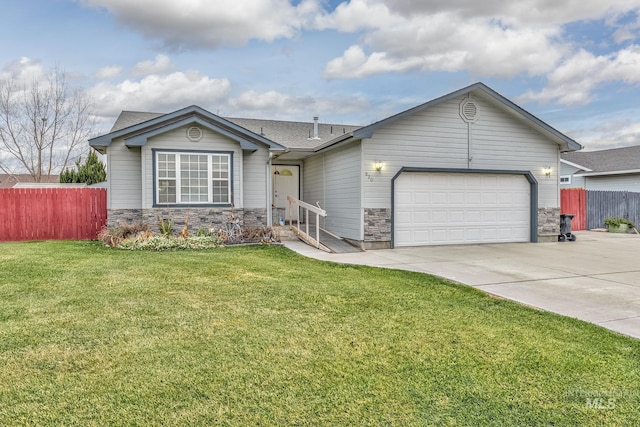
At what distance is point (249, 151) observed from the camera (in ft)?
44.0

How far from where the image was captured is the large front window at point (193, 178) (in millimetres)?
12234

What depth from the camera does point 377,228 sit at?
39.3ft

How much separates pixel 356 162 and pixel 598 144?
32587 mm

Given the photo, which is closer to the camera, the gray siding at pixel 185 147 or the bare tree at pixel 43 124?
the gray siding at pixel 185 147

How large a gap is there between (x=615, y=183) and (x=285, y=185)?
18454mm

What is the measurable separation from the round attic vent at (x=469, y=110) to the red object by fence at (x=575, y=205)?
852cm

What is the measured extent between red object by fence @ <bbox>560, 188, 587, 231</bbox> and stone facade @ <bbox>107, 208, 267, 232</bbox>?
14230 mm

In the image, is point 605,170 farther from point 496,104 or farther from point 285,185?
point 285,185

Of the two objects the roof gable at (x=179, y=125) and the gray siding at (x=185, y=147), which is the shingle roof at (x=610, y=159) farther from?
the gray siding at (x=185, y=147)

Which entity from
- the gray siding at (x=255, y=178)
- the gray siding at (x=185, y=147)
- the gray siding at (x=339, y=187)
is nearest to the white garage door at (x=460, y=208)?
the gray siding at (x=339, y=187)

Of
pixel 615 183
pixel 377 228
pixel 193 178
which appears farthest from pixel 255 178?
pixel 615 183

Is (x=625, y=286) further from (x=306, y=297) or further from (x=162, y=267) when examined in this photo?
(x=162, y=267)

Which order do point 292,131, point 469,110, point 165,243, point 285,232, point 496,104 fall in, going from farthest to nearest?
point 292,131 → point 285,232 → point 496,104 → point 469,110 → point 165,243

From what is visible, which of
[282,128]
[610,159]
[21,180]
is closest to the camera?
[282,128]
